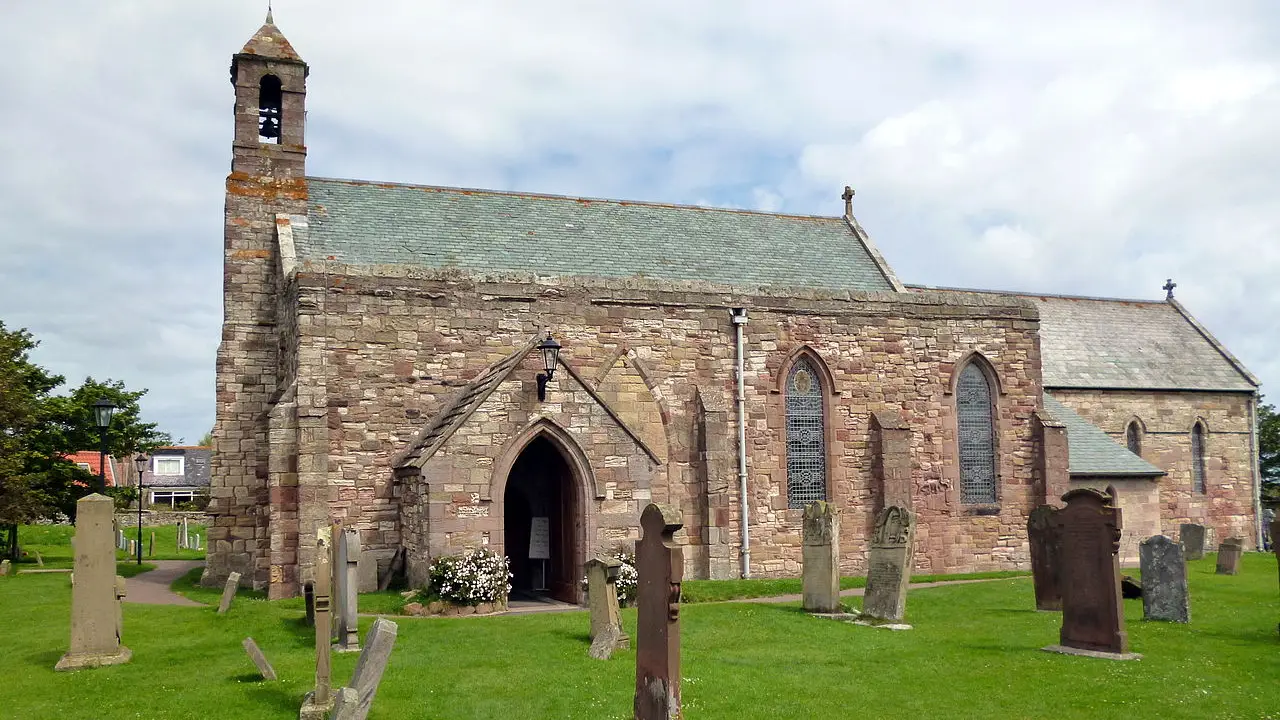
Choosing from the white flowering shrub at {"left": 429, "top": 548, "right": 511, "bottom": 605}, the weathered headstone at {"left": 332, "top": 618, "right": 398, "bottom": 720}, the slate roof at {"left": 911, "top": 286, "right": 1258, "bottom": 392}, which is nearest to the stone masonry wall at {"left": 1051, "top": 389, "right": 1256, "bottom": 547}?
the slate roof at {"left": 911, "top": 286, "right": 1258, "bottom": 392}

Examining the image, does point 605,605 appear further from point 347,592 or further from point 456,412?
point 456,412

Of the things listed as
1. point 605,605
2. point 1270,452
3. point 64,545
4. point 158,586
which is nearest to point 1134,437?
point 1270,452

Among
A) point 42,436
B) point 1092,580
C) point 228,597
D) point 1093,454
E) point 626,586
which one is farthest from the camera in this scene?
point 42,436

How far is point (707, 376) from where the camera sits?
76.6 feet

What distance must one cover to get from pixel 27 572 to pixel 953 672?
78.2 ft

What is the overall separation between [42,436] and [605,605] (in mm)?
27146

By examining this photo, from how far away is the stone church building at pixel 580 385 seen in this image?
19516 millimetres

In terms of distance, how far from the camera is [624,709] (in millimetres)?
10281

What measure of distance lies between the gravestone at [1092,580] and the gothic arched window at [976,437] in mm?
12036

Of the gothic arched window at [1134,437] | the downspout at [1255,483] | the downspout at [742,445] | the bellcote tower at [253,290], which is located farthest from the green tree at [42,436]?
the downspout at [1255,483]

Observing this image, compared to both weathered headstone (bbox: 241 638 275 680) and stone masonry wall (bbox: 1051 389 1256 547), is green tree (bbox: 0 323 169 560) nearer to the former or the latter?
weathered headstone (bbox: 241 638 275 680)

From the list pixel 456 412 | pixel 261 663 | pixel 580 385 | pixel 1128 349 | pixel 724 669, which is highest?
pixel 1128 349

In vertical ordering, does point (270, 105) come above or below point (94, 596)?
above

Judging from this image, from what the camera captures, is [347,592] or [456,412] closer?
[347,592]
